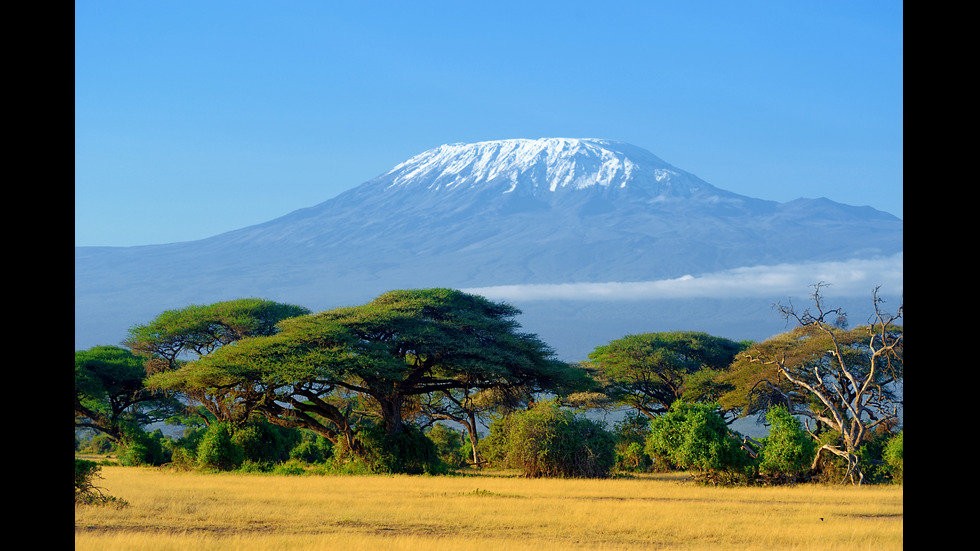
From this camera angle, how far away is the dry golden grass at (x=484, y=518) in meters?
13.2

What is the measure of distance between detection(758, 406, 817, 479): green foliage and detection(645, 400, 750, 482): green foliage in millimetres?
703

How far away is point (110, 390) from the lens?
41.8 m

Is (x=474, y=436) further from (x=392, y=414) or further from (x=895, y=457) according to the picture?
(x=895, y=457)

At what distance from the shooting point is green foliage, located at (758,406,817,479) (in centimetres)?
2512

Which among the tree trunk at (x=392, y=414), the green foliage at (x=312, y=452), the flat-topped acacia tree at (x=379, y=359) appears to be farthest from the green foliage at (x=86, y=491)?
the green foliage at (x=312, y=452)

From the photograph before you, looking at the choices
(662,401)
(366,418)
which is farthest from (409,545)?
(662,401)

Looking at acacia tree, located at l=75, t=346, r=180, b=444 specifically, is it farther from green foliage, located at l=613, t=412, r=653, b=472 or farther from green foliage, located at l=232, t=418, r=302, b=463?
green foliage, located at l=613, t=412, r=653, b=472

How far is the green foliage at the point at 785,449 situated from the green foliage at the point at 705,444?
0.70m

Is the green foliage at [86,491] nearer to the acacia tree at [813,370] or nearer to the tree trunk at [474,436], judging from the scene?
the acacia tree at [813,370]

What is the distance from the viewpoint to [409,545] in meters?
12.7

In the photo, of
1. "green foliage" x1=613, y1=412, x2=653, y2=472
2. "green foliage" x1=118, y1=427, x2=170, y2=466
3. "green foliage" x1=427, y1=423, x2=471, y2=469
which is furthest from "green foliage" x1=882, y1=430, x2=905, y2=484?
"green foliage" x1=118, y1=427, x2=170, y2=466
